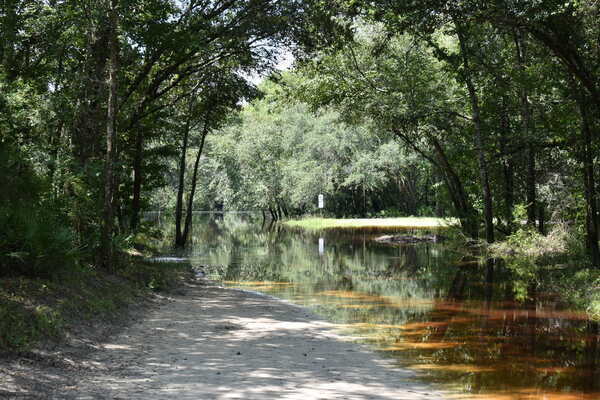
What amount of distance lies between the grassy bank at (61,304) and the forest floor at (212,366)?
0.38 m

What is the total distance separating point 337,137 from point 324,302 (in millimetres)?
45078

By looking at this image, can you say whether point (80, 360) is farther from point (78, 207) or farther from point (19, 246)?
point (78, 207)

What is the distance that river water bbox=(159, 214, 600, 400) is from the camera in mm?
8008

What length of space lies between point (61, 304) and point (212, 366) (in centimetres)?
318

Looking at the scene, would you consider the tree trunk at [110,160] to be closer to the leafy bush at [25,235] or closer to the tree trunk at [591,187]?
the leafy bush at [25,235]

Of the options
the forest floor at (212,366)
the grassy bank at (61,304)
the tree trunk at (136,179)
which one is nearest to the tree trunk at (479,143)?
the tree trunk at (136,179)

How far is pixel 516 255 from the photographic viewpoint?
2167 centimetres

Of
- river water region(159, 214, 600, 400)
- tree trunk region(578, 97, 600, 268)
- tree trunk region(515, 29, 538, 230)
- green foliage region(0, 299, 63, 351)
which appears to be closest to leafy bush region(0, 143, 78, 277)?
green foliage region(0, 299, 63, 351)

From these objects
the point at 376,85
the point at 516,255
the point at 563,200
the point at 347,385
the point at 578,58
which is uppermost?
the point at 376,85

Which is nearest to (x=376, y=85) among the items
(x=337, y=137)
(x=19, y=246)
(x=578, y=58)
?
(x=578, y=58)

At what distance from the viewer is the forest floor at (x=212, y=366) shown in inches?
258

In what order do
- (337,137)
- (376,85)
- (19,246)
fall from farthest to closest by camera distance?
(337,137)
(376,85)
(19,246)

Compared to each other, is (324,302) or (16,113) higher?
(16,113)

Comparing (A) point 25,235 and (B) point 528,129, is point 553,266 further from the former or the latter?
(A) point 25,235
